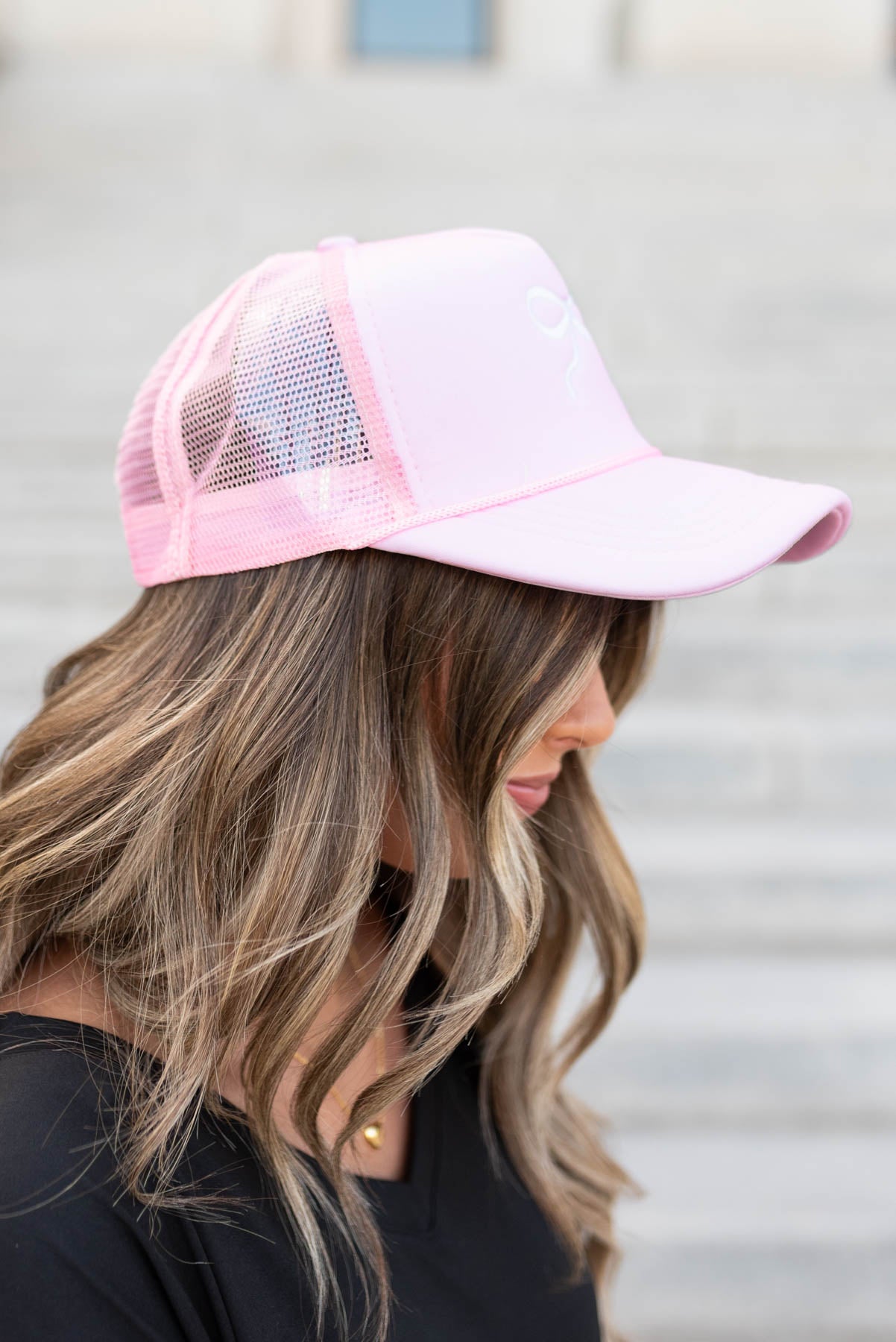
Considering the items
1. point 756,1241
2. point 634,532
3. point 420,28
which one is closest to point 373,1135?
point 634,532

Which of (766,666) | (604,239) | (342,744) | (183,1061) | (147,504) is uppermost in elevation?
(604,239)

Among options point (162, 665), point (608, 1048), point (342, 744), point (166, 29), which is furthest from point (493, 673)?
point (166, 29)

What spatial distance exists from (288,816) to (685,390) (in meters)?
3.49

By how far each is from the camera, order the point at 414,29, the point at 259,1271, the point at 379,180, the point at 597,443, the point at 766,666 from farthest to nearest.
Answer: the point at 414,29, the point at 379,180, the point at 766,666, the point at 597,443, the point at 259,1271

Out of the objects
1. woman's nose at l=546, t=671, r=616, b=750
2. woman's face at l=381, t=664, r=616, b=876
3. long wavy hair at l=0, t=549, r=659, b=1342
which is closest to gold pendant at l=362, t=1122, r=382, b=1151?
long wavy hair at l=0, t=549, r=659, b=1342

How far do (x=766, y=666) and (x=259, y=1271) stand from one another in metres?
2.57

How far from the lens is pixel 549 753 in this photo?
105cm

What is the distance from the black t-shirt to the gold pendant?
39mm

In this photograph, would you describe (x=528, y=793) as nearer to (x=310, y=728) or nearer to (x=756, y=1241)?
(x=310, y=728)

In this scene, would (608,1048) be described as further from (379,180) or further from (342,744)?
(379,180)

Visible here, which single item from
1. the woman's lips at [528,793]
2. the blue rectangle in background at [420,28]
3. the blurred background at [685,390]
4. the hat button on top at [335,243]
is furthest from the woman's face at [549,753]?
the blue rectangle in background at [420,28]

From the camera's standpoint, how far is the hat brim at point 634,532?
32.1 inches

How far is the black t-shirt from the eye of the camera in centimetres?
70

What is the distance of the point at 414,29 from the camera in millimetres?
9688
